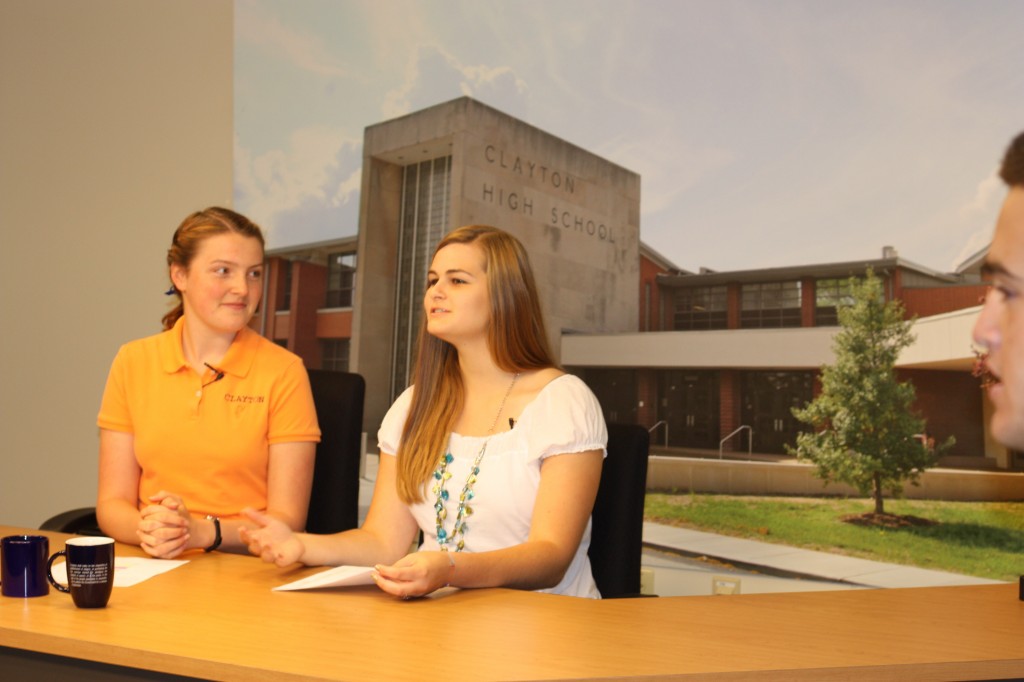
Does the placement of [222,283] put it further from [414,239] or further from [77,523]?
[414,239]

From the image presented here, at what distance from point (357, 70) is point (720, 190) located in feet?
5.70

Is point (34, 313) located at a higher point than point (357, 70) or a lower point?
lower

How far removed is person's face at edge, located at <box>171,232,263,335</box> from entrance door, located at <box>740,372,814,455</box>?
1924 mm

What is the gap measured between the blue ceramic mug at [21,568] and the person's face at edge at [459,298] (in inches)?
35.2

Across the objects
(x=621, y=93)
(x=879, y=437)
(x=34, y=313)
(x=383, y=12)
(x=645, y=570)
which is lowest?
(x=645, y=570)

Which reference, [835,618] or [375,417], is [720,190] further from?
[835,618]

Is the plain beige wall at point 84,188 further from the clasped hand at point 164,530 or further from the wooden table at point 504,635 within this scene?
the wooden table at point 504,635

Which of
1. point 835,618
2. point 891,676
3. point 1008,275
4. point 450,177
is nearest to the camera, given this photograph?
point 1008,275

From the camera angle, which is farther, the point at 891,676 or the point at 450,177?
the point at 450,177

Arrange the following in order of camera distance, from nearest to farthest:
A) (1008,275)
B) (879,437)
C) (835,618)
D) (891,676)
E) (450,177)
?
(1008,275), (891,676), (835,618), (879,437), (450,177)

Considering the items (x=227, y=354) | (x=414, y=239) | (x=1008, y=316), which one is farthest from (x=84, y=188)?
(x=1008, y=316)

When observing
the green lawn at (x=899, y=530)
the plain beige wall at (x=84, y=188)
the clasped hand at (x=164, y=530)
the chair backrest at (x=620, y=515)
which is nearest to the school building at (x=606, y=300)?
the green lawn at (x=899, y=530)

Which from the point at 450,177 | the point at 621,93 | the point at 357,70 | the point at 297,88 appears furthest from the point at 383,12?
the point at 621,93

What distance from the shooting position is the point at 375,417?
3938mm
